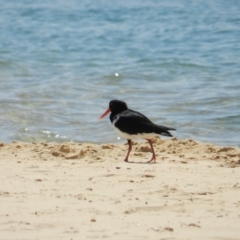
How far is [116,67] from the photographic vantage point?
15.0 meters

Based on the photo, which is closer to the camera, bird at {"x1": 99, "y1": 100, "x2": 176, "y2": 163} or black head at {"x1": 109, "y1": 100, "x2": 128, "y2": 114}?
bird at {"x1": 99, "y1": 100, "x2": 176, "y2": 163}

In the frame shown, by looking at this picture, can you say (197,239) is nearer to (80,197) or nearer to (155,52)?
(80,197)

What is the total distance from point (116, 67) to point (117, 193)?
9136 millimetres

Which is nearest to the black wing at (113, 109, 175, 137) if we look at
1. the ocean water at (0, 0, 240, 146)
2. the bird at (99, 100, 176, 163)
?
the bird at (99, 100, 176, 163)

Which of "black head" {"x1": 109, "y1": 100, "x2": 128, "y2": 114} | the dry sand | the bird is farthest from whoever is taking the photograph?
"black head" {"x1": 109, "y1": 100, "x2": 128, "y2": 114}

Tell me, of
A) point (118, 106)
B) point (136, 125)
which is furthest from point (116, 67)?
point (136, 125)

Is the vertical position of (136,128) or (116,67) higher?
(136,128)

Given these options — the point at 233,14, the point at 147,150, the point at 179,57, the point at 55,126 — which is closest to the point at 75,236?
the point at 147,150

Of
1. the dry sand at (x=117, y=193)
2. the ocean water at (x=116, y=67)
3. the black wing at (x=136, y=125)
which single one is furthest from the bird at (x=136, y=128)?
the ocean water at (x=116, y=67)

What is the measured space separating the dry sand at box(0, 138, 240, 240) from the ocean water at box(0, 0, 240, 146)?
1.53 m

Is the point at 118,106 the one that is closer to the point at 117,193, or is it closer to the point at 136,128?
the point at 136,128

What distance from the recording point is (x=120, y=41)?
18531 mm

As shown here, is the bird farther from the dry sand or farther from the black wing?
the dry sand

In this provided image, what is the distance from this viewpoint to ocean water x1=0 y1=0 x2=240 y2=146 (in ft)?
34.4
